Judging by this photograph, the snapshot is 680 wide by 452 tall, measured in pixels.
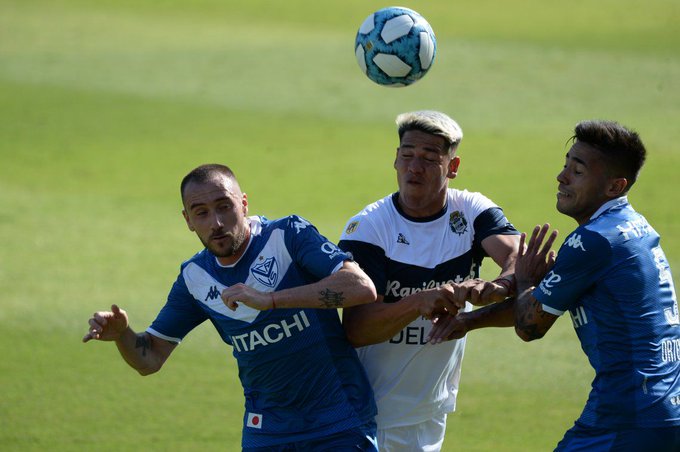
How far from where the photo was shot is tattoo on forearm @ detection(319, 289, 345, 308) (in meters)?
5.38

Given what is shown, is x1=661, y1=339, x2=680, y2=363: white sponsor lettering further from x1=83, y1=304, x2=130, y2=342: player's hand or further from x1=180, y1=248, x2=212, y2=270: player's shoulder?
x1=83, y1=304, x2=130, y2=342: player's hand

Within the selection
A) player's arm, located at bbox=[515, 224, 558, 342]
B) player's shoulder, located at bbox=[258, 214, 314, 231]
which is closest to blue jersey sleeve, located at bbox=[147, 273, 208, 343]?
player's shoulder, located at bbox=[258, 214, 314, 231]

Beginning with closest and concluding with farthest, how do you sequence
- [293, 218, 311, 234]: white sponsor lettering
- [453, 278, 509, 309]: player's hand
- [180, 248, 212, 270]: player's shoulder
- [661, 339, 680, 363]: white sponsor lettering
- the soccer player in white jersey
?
[661, 339, 680, 363]: white sponsor lettering
[453, 278, 509, 309]: player's hand
[293, 218, 311, 234]: white sponsor lettering
[180, 248, 212, 270]: player's shoulder
the soccer player in white jersey

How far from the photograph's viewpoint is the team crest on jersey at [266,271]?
5.75 m

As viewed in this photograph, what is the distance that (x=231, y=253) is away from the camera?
18.8 ft

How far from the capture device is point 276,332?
5.68m

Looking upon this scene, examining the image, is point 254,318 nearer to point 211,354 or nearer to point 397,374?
point 397,374

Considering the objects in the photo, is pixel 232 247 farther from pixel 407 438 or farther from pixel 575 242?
pixel 575 242

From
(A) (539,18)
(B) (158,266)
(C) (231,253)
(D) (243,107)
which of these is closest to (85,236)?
(B) (158,266)

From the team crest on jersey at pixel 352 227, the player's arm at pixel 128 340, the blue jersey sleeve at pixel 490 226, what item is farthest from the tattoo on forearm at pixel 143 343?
the blue jersey sleeve at pixel 490 226

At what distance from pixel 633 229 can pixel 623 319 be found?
0.46 meters

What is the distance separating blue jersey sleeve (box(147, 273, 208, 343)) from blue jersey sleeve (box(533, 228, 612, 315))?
2018 millimetres

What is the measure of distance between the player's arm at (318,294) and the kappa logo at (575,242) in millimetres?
1045

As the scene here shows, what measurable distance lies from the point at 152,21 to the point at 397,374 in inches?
783
